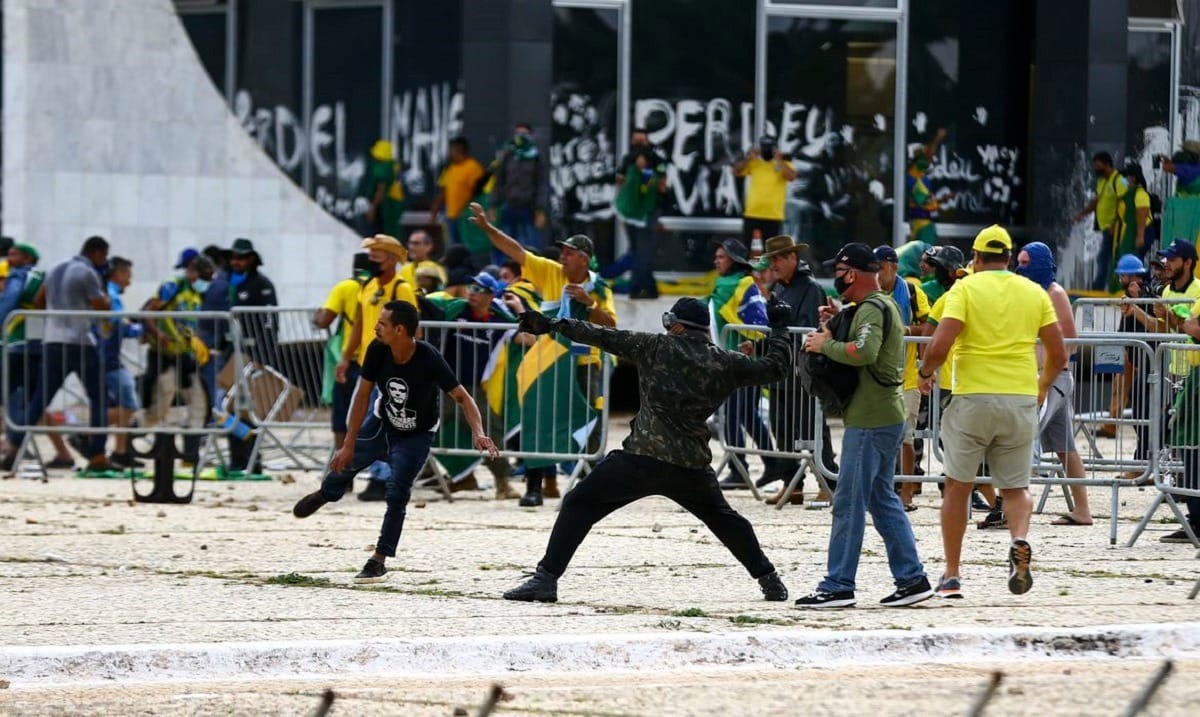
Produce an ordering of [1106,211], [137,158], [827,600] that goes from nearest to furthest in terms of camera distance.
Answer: [827,600], [1106,211], [137,158]

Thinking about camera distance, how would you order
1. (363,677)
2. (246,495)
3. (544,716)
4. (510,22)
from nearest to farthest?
Answer: (544,716), (363,677), (246,495), (510,22)

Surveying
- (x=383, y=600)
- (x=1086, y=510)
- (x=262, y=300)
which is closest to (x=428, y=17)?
(x=262, y=300)

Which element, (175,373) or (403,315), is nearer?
(403,315)

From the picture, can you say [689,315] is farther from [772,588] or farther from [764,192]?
[764,192]

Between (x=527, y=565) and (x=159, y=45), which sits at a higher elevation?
(x=159, y=45)

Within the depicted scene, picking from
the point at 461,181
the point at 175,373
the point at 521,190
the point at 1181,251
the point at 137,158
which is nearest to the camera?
the point at 1181,251

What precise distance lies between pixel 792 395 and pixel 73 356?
252 inches

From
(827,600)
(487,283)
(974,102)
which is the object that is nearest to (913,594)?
(827,600)

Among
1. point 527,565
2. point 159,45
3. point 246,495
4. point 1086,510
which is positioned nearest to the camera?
point 527,565

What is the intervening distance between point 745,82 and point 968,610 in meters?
14.6

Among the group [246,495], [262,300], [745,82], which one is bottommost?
[246,495]

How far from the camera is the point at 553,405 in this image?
15.4 m

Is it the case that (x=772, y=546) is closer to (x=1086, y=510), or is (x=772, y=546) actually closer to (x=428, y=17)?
(x=1086, y=510)

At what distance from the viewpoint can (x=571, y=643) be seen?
8758 millimetres
